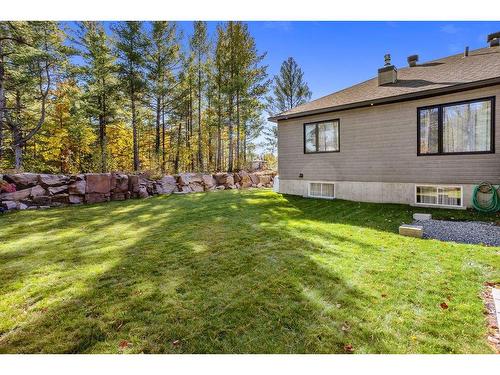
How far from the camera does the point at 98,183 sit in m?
8.94

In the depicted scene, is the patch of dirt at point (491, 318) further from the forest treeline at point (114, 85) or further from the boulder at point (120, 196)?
the forest treeline at point (114, 85)

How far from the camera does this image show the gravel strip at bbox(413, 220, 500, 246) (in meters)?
4.54

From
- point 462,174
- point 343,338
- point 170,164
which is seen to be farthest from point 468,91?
point 170,164

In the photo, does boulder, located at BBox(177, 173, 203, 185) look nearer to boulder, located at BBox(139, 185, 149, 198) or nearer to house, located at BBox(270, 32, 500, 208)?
boulder, located at BBox(139, 185, 149, 198)

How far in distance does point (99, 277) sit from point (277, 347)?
7.62ft

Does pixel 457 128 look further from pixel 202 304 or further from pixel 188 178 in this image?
pixel 188 178

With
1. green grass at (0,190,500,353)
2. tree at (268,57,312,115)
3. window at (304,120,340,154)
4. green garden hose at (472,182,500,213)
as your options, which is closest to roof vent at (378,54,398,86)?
window at (304,120,340,154)

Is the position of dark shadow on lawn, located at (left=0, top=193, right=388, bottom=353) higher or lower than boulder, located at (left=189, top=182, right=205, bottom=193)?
lower

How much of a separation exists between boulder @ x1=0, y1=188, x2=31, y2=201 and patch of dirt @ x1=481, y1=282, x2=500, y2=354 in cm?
999

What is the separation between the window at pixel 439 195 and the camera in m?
6.88

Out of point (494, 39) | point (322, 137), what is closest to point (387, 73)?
point (322, 137)

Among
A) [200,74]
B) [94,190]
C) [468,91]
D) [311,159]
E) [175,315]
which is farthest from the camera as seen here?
[200,74]
